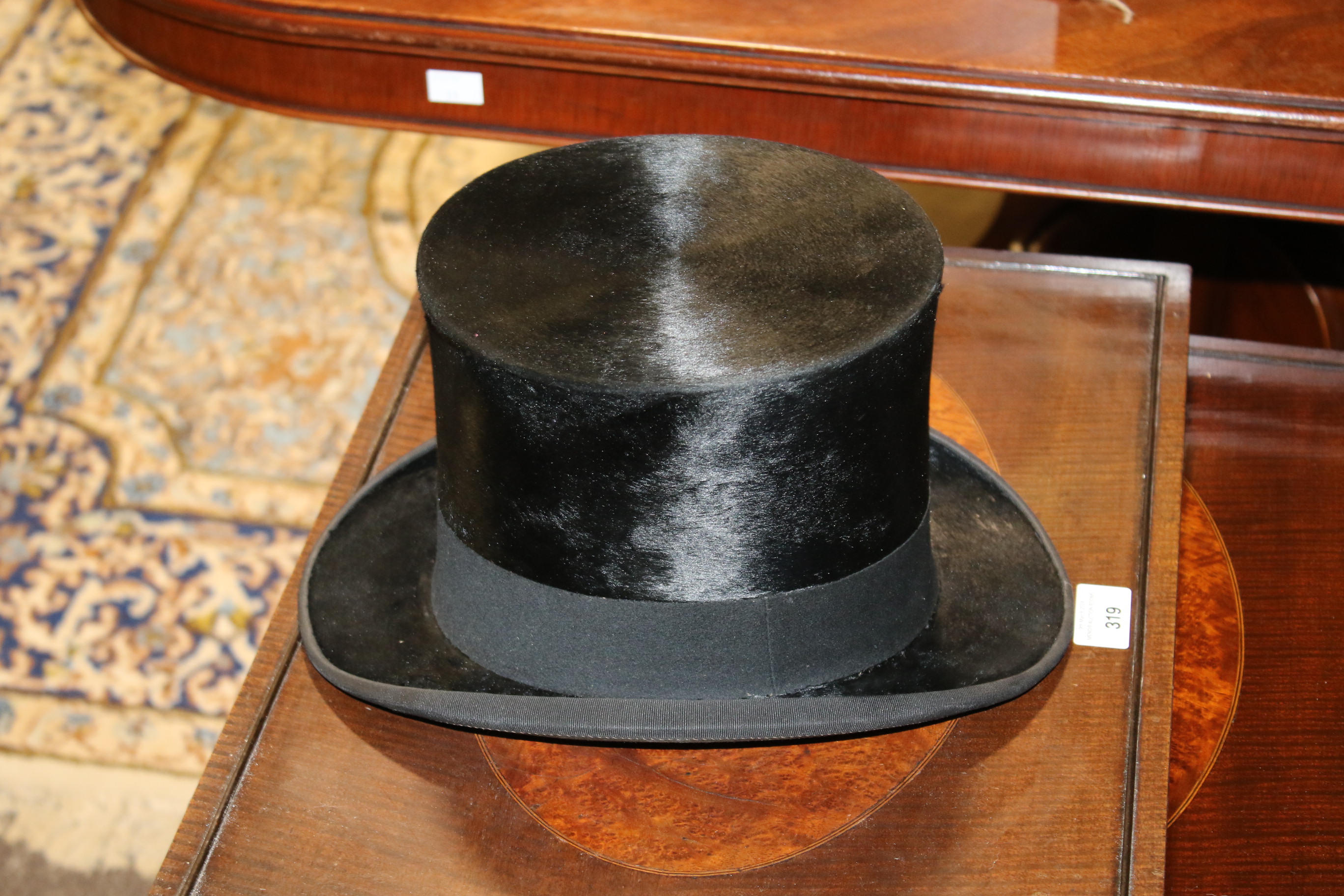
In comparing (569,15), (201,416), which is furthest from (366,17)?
(201,416)

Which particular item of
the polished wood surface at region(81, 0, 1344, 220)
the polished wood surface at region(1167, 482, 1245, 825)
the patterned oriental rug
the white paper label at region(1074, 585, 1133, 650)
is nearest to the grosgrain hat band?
the white paper label at region(1074, 585, 1133, 650)

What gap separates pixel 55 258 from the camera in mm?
2424

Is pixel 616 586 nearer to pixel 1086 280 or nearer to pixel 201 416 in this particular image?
pixel 1086 280

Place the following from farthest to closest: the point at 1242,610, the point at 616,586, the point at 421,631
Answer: the point at 1242,610, the point at 421,631, the point at 616,586

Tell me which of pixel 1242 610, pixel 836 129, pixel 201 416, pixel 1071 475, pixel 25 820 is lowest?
pixel 25 820

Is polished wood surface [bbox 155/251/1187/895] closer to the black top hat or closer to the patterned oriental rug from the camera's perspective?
the black top hat

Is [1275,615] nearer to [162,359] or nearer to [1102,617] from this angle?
[1102,617]

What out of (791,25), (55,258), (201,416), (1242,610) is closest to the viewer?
(1242,610)

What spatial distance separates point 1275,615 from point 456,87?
1091 millimetres

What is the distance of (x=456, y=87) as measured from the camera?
1620 mm

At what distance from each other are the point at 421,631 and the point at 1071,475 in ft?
2.05

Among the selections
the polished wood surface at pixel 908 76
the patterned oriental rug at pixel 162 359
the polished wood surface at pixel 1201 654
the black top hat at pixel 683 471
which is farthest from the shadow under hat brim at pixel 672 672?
the patterned oriental rug at pixel 162 359

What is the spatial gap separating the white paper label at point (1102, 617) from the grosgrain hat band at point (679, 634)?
239mm

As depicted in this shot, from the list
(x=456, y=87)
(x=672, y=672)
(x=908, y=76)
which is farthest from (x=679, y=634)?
(x=456, y=87)
